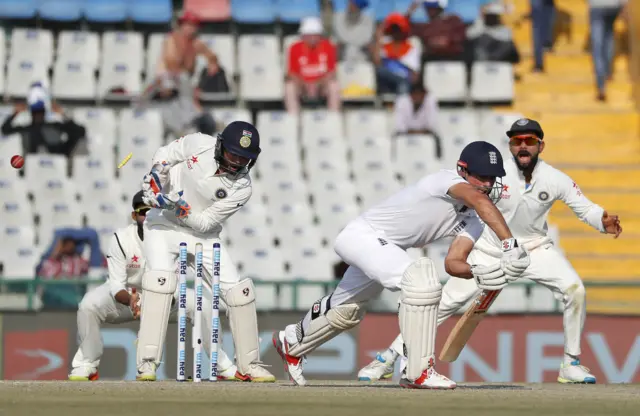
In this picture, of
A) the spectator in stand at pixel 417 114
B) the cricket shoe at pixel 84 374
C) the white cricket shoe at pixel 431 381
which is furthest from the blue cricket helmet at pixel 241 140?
the spectator in stand at pixel 417 114

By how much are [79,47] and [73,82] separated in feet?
2.04

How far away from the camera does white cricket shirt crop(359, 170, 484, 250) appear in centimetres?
891

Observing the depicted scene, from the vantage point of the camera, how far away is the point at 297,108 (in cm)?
1712

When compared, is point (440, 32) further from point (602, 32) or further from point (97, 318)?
point (97, 318)

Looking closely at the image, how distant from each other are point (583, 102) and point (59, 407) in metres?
12.3

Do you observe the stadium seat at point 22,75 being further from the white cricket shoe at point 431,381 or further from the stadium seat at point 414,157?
the white cricket shoe at point 431,381

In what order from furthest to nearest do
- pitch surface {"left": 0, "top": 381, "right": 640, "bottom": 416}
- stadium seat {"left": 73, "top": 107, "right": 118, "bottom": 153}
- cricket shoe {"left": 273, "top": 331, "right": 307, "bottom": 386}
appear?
stadium seat {"left": 73, "top": 107, "right": 118, "bottom": 153} → cricket shoe {"left": 273, "top": 331, "right": 307, "bottom": 386} → pitch surface {"left": 0, "top": 381, "right": 640, "bottom": 416}

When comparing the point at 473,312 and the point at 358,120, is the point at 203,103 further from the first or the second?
the point at 473,312

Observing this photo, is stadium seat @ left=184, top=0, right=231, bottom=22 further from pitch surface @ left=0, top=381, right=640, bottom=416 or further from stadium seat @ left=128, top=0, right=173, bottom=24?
pitch surface @ left=0, top=381, right=640, bottom=416

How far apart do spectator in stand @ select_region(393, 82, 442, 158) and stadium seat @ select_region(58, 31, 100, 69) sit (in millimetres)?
4010

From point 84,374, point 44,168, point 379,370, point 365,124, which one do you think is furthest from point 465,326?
point 44,168

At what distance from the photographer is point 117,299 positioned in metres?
11.0

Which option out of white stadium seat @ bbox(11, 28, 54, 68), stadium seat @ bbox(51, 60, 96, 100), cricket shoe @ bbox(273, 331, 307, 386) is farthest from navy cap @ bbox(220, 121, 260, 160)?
white stadium seat @ bbox(11, 28, 54, 68)

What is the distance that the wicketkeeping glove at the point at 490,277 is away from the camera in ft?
27.6
